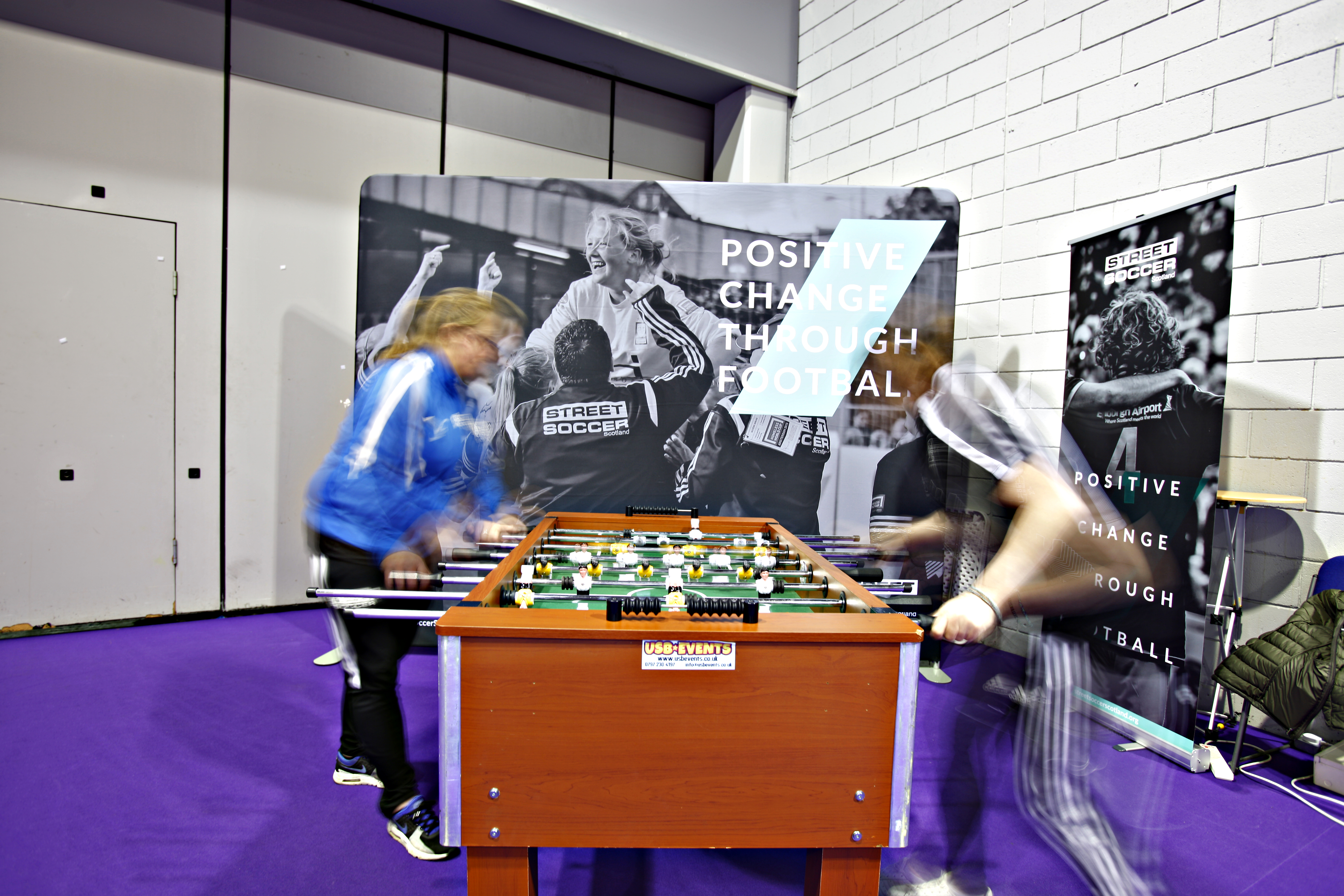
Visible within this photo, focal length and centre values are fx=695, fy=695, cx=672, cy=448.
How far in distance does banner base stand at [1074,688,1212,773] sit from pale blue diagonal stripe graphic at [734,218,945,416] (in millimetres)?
1695

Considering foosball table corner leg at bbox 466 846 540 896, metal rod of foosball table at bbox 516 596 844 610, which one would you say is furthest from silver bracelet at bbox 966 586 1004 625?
foosball table corner leg at bbox 466 846 540 896

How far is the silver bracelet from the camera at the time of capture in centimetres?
147

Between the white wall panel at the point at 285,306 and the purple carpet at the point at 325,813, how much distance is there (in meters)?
1.06

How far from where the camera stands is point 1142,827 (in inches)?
84.8

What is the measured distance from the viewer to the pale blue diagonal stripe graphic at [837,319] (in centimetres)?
341

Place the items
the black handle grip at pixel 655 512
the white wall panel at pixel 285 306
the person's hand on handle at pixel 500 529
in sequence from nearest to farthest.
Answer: the person's hand on handle at pixel 500 529
the black handle grip at pixel 655 512
the white wall panel at pixel 285 306

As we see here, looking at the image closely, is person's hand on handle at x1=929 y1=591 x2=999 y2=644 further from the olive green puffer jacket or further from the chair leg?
the chair leg

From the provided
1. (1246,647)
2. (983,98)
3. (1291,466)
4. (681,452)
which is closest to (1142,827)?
(1246,647)

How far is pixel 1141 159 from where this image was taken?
3.16 m

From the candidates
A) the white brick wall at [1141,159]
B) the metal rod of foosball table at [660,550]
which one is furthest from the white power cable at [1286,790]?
the metal rod of foosball table at [660,550]

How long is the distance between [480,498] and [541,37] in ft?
11.5

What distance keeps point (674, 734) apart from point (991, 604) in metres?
0.75

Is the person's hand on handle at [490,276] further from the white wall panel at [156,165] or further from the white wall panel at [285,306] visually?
the white wall panel at [156,165]

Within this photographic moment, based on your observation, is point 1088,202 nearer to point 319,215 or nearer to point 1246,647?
point 1246,647
